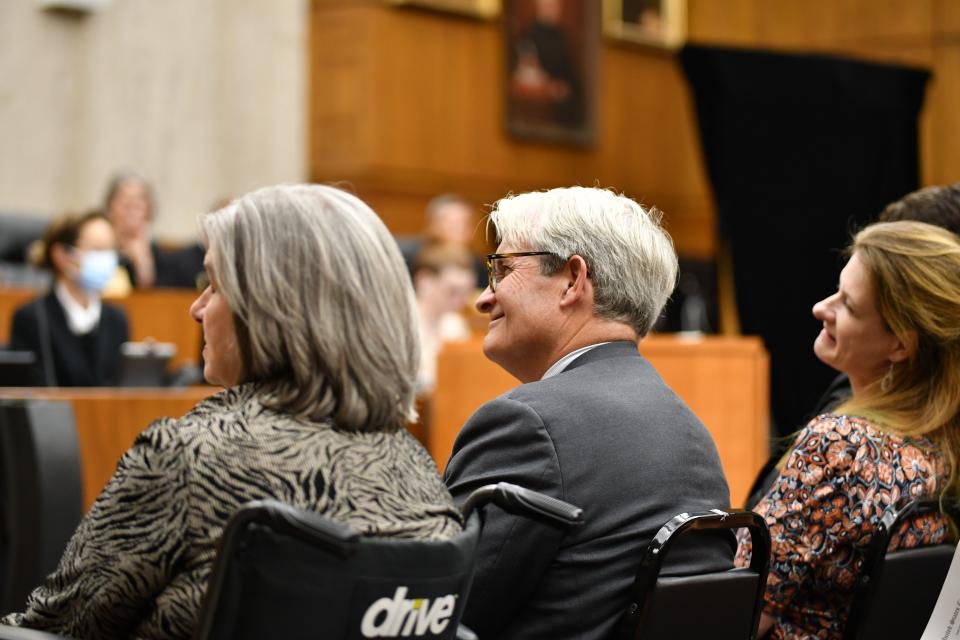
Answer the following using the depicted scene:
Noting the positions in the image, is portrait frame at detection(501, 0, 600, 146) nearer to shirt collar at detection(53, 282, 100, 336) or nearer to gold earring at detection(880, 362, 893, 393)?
shirt collar at detection(53, 282, 100, 336)

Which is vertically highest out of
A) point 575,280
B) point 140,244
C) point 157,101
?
point 157,101

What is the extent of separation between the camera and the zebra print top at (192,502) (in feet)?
5.06

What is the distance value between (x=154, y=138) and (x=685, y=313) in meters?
4.30

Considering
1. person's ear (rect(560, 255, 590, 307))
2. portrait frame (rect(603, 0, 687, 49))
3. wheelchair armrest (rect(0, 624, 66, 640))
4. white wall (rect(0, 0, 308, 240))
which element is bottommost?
wheelchair armrest (rect(0, 624, 66, 640))

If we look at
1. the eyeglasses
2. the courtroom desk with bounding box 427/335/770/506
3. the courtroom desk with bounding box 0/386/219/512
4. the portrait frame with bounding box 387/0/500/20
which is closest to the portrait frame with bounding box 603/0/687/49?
the portrait frame with bounding box 387/0/500/20

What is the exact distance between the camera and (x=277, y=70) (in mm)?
10492

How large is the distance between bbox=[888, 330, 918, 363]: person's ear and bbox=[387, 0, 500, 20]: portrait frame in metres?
8.58

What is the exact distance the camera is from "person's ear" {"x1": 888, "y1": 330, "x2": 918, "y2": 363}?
2510 mm

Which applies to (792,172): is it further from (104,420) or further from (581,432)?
(581,432)

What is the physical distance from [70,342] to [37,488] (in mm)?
3181

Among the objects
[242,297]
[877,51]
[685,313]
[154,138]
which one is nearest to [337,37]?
[154,138]

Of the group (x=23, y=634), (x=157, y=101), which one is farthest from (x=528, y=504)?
(x=157, y=101)

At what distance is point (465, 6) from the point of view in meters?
11.0

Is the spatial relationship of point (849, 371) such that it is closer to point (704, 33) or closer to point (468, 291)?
point (468, 291)
